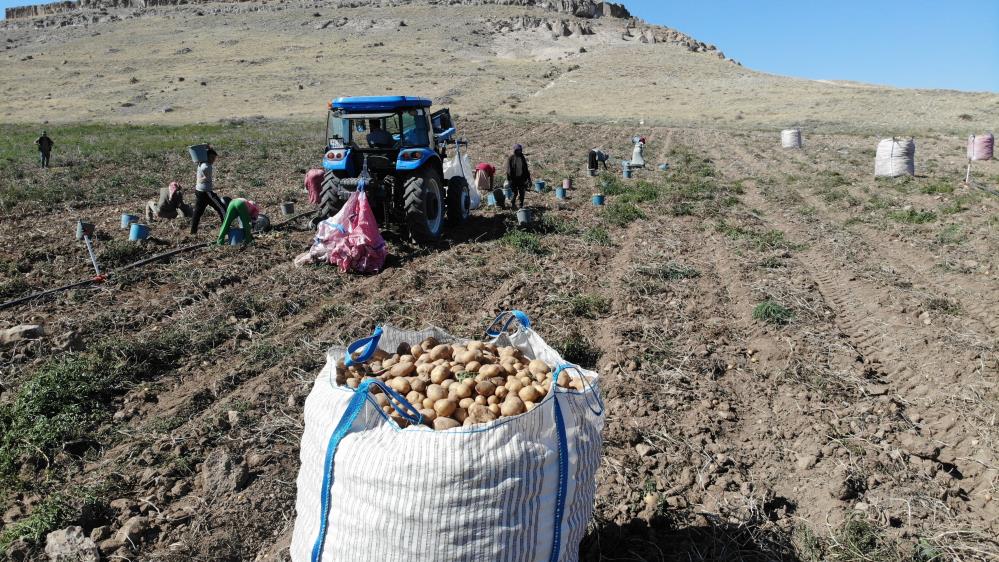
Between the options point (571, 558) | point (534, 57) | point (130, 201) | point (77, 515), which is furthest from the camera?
point (534, 57)

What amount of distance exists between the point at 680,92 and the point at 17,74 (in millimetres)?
68092

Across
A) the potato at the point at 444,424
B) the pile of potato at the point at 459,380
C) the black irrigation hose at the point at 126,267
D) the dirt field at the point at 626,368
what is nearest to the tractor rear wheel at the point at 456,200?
the dirt field at the point at 626,368

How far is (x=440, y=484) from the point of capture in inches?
89.0

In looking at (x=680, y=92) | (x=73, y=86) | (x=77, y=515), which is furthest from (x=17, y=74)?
(x=77, y=515)

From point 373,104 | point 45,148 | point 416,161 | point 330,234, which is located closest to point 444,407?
point 330,234

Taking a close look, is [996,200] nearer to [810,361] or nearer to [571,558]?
[810,361]

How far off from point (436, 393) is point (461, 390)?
0.36ft

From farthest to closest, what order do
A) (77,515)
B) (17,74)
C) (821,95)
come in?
(17,74), (821,95), (77,515)

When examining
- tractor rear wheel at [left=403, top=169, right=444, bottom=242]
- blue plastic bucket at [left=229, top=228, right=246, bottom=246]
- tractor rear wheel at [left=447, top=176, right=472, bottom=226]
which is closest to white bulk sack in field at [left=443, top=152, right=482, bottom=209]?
tractor rear wheel at [left=447, top=176, right=472, bottom=226]

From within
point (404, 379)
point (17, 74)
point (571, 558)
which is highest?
point (17, 74)

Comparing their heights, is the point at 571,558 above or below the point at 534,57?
below

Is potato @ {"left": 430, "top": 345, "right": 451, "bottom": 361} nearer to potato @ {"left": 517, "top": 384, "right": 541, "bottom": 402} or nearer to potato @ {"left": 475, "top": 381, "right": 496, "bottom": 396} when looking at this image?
potato @ {"left": 475, "top": 381, "right": 496, "bottom": 396}

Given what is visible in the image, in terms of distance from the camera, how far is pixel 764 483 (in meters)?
A: 3.72

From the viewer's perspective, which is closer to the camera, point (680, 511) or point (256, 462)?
point (680, 511)
